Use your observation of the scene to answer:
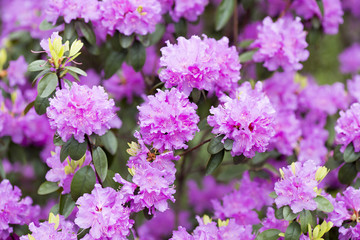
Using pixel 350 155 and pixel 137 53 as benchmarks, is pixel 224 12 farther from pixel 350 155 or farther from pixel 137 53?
pixel 350 155

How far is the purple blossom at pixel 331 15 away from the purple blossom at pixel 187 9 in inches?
21.5

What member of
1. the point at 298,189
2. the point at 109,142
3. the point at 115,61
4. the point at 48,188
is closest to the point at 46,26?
the point at 115,61

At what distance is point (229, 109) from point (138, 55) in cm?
58

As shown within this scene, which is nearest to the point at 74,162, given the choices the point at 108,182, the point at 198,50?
the point at 108,182

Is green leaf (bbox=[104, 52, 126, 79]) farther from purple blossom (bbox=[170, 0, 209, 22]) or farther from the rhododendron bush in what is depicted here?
purple blossom (bbox=[170, 0, 209, 22])

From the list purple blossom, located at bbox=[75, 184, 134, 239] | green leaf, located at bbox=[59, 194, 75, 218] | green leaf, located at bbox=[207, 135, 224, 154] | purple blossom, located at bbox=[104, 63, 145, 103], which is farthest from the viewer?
purple blossom, located at bbox=[104, 63, 145, 103]

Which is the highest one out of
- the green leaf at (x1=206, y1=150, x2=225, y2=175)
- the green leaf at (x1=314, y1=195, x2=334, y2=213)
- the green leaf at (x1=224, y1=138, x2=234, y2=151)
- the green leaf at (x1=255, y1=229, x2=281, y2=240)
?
the green leaf at (x1=224, y1=138, x2=234, y2=151)

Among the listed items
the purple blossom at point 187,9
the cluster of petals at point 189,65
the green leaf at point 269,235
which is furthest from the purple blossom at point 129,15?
the green leaf at point 269,235

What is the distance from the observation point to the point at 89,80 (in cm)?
242

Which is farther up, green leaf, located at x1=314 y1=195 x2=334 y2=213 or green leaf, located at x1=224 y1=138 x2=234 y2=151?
green leaf, located at x1=224 y1=138 x2=234 y2=151

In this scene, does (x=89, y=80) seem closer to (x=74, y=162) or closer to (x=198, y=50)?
(x=74, y=162)

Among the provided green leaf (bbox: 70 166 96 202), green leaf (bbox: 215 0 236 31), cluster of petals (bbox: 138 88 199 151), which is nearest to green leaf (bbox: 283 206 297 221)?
cluster of petals (bbox: 138 88 199 151)

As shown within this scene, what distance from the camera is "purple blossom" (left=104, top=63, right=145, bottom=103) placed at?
237 centimetres

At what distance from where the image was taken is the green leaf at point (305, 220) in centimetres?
147
